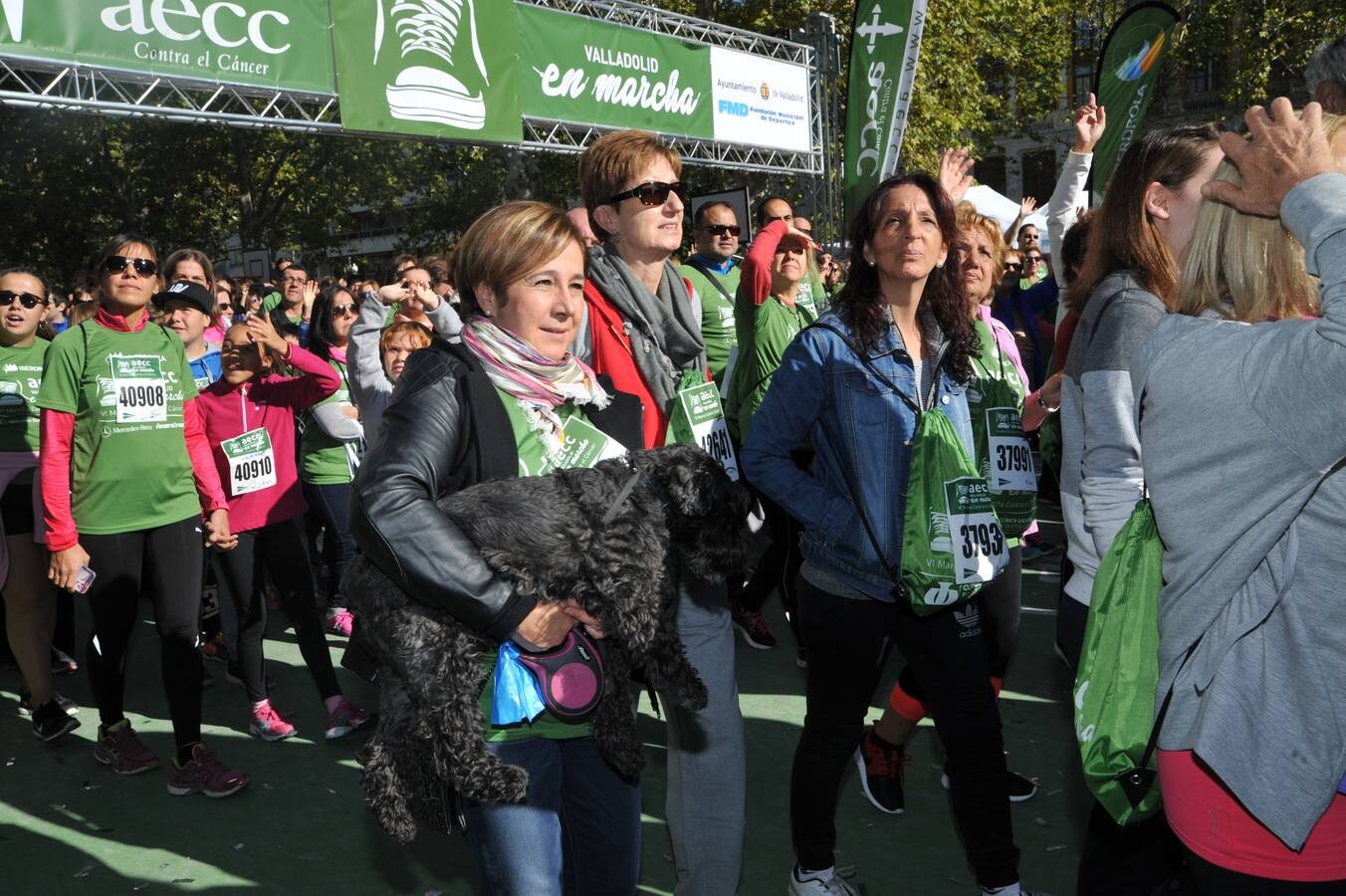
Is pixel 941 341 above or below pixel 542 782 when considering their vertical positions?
above

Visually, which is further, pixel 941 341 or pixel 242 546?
pixel 242 546

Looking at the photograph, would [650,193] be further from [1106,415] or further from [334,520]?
[334,520]

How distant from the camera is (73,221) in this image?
100ft

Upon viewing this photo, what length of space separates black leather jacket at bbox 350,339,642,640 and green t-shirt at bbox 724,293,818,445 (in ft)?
10.7

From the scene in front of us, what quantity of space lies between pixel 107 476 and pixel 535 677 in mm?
3020

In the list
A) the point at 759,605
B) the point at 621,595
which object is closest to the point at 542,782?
the point at 621,595

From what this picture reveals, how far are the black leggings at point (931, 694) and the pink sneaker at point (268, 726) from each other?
9.41ft

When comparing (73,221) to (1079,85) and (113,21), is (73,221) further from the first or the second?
(1079,85)

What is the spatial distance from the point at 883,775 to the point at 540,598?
2.41 m

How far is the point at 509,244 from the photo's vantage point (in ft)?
7.96

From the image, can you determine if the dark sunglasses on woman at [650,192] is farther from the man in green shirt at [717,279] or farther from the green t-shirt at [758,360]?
the man in green shirt at [717,279]

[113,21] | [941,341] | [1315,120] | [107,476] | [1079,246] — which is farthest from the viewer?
[113,21]

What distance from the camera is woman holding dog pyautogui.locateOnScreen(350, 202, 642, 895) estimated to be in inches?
81.0

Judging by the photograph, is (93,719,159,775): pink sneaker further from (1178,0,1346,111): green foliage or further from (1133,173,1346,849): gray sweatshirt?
(1178,0,1346,111): green foliage
